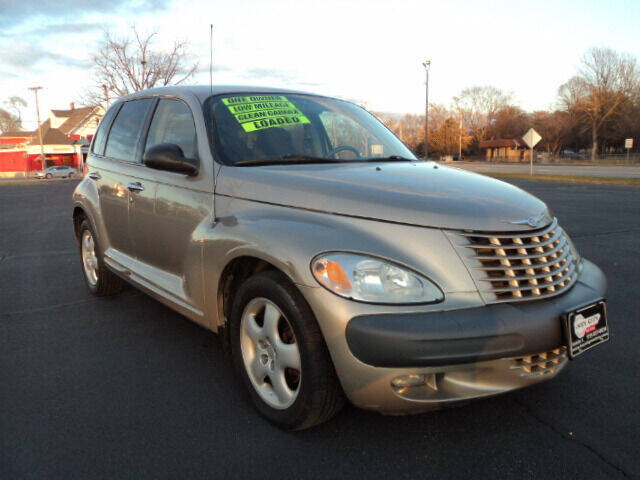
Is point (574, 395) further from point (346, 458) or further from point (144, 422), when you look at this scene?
point (144, 422)

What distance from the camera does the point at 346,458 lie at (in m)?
2.31

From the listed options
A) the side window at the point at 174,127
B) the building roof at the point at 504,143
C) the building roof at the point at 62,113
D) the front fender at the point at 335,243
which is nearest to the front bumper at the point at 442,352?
the front fender at the point at 335,243

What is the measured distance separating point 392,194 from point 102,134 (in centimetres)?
338

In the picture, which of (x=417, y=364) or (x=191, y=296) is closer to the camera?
(x=417, y=364)

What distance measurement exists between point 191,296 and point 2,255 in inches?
225

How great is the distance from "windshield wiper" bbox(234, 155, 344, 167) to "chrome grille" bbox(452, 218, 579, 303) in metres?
1.21

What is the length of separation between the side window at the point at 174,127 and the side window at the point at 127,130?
0.78ft

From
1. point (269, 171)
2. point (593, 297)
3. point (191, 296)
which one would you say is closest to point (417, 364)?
point (593, 297)

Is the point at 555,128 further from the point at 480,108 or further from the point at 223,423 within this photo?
the point at 223,423

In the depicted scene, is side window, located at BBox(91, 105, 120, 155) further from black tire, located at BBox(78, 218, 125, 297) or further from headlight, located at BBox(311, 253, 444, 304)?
headlight, located at BBox(311, 253, 444, 304)

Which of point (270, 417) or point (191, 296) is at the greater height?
point (191, 296)

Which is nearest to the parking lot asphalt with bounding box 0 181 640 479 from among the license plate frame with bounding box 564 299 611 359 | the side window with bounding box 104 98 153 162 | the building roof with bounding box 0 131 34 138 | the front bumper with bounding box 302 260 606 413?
the front bumper with bounding box 302 260 606 413

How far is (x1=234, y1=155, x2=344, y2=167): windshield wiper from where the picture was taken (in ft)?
9.82

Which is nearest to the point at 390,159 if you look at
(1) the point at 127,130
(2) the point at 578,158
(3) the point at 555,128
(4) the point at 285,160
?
(4) the point at 285,160
